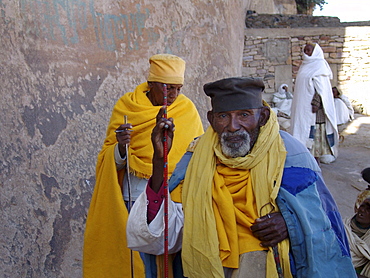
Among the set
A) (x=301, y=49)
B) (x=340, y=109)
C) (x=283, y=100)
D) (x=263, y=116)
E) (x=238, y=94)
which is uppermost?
(x=238, y=94)

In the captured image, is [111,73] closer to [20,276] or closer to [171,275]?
[20,276]

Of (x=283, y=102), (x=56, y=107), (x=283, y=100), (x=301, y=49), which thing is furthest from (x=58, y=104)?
(x=301, y=49)

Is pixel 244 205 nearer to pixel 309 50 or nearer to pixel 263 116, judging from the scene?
pixel 263 116

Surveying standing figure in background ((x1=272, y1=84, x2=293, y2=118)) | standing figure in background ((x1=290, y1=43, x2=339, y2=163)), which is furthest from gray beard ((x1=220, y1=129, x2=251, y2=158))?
standing figure in background ((x1=272, y1=84, x2=293, y2=118))

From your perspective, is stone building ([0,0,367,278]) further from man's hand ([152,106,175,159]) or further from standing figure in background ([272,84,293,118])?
standing figure in background ([272,84,293,118])

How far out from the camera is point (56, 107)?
13.6ft

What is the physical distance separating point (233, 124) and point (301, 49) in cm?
1211

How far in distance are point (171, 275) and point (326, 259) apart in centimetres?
74

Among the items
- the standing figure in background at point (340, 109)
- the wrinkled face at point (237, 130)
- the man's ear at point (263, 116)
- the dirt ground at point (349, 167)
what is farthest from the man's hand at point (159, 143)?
the standing figure in background at point (340, 109)

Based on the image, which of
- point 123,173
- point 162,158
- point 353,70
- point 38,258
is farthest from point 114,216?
point 353,70

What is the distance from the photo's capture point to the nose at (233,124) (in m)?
2.03

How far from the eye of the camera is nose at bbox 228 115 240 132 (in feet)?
6.65

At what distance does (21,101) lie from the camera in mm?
3887

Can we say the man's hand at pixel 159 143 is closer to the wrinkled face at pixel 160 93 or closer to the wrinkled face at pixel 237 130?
the wrinkled face at pixel 237 130
